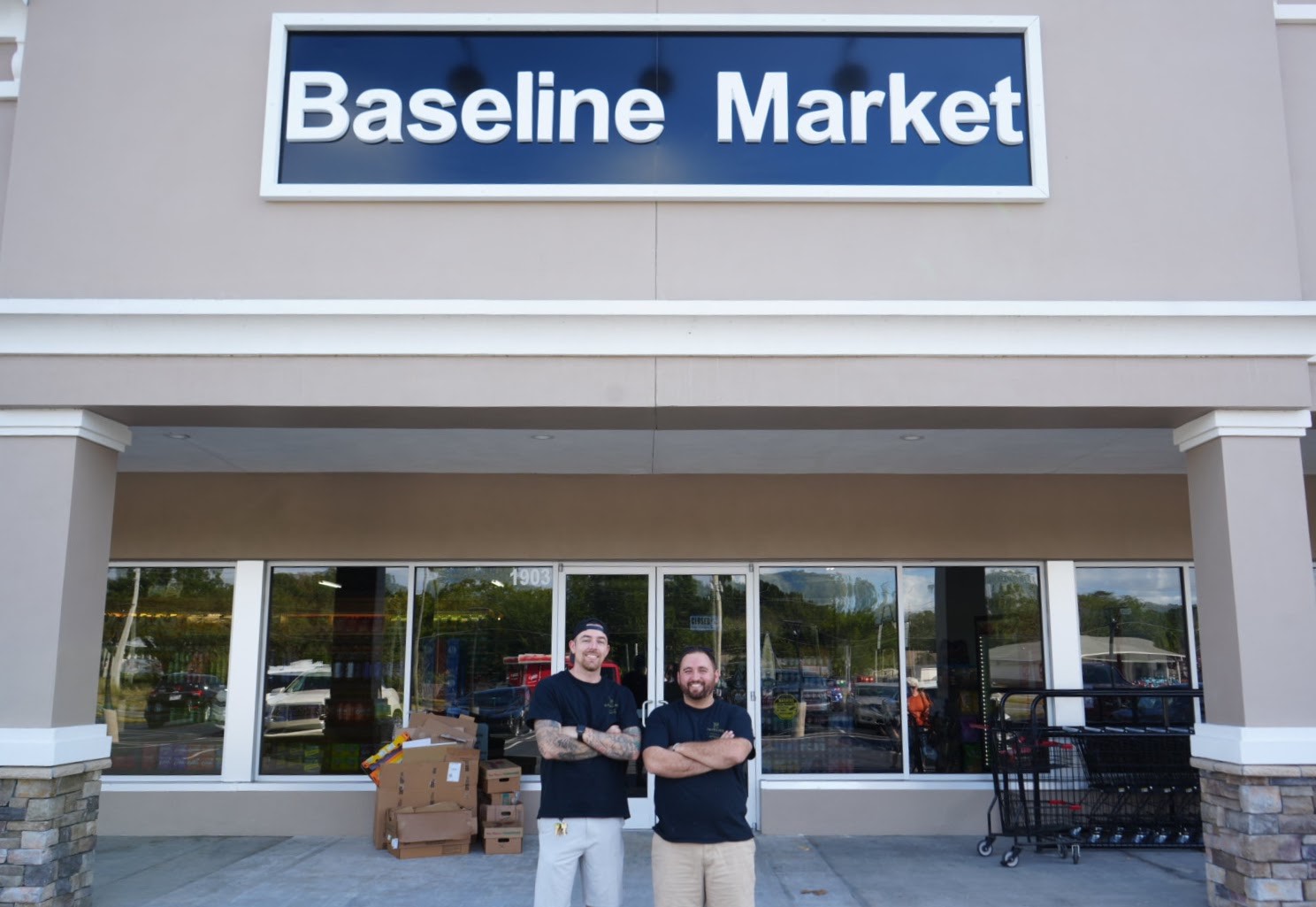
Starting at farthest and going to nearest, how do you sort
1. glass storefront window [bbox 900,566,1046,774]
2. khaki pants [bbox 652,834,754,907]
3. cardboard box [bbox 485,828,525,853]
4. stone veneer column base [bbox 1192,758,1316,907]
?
glass storefront window [bbox 900,566,1046,774]
cardboard box [bbox 485,828,525,853]
stone veneer column base [bbox 1192,758,1316,907]
khaki pants [bbox 652,834,754,907]

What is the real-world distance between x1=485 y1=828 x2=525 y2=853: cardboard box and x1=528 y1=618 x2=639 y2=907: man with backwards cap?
13.4 ft

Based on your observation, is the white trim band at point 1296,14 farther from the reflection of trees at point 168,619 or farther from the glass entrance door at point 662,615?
the reflection of trees at point 168,619

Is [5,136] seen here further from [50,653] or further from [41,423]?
[50,653]

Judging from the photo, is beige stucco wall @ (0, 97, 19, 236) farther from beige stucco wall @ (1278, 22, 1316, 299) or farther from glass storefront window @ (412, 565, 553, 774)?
beige stucco wall @ (1278, 22, 1316, 299)

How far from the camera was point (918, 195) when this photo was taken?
7379mm

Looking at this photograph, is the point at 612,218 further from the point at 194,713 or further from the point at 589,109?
the point at 194,713

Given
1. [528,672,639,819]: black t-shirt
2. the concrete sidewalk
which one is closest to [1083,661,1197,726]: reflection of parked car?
the concrete sidewalk

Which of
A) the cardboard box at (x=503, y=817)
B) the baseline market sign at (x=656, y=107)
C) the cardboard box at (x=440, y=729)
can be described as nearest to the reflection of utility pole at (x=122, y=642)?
the cardboard box at (x=440, y=729)

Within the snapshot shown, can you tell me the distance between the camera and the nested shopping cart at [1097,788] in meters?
9.01

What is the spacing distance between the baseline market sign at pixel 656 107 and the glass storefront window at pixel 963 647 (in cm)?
447

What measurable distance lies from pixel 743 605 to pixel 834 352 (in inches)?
157

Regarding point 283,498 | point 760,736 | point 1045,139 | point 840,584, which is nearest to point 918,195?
point 1045,139

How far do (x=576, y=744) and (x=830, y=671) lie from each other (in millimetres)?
5669

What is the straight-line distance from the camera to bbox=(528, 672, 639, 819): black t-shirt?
17.3ft
